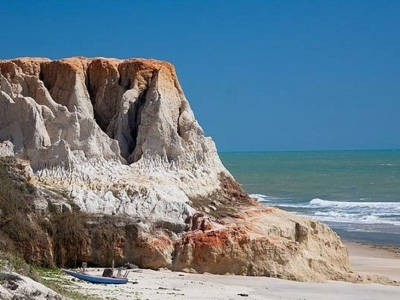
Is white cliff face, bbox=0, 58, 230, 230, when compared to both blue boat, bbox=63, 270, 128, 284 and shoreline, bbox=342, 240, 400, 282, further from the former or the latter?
shoreline, bbox=342, 240, 400, 282

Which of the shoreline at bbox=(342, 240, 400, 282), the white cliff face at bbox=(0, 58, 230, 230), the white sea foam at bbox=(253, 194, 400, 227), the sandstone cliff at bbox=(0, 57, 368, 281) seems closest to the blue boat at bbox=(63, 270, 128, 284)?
the sandstone cliff at bbox=(0, 57, 368, 281)

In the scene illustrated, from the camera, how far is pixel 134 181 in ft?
68.9

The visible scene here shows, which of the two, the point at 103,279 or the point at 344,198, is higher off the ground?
the point at 344,198

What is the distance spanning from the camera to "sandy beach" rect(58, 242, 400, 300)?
16531mm

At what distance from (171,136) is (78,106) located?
8.91ft

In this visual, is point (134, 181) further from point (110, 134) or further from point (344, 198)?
point (344, 198)

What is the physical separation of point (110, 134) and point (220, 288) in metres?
6.80

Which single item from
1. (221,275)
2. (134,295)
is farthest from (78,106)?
(134,295)

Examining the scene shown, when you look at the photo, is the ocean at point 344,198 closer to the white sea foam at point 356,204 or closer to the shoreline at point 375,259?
the white sea foam at point 356,204

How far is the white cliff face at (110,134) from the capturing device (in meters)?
20.7

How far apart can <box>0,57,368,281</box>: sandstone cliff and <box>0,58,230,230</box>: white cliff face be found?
0.10ft

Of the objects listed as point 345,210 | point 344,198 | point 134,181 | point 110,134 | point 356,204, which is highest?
point 344,198

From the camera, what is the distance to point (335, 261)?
22125mm

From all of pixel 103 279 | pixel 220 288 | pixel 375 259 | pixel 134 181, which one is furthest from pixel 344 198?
pixel 103 279
